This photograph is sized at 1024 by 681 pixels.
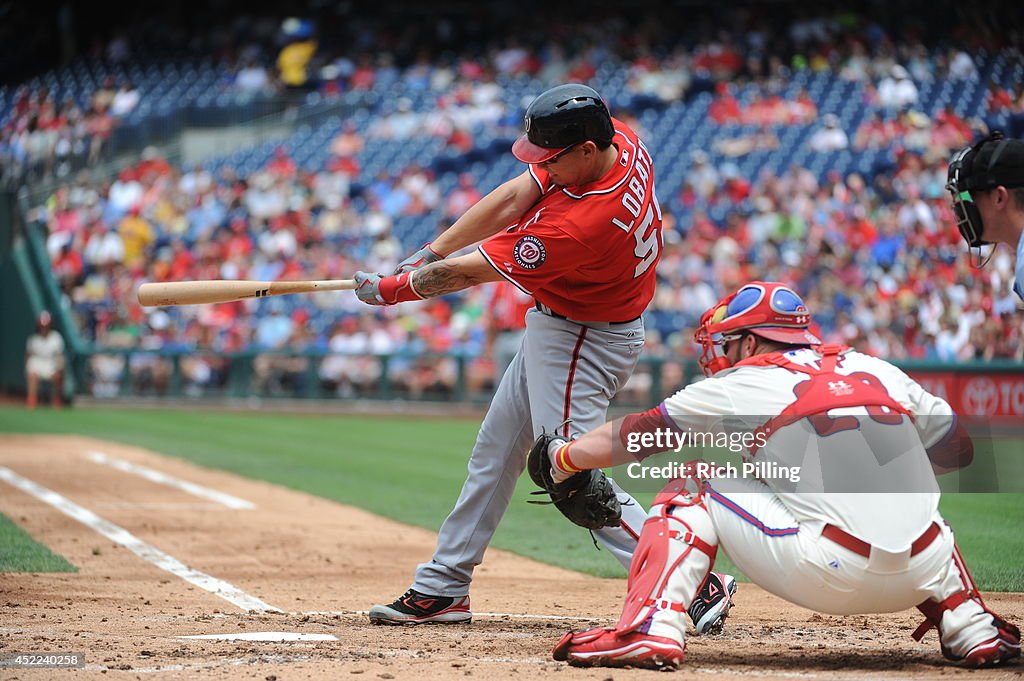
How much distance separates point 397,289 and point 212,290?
0.90m

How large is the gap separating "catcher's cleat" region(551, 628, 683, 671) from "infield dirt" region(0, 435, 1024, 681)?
0.04m

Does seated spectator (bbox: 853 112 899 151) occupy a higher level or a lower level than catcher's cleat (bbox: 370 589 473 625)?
higher

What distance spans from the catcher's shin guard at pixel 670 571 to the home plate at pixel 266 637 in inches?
44.4

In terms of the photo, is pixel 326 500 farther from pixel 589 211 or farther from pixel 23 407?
pixel 23 407

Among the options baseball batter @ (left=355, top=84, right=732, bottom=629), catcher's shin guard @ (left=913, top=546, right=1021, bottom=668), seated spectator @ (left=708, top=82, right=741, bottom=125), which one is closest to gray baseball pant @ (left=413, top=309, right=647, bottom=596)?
baseball batter @ (left=355, top=84, right=732, bottom=629)

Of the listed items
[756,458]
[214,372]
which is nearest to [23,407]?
[214,372]

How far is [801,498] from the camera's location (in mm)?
3365

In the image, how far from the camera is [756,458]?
3436 millimetres

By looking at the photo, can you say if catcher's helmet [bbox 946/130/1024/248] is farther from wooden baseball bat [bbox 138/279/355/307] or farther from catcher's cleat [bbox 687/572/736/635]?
wooden baseball bat [bbox 138/279/355/307]

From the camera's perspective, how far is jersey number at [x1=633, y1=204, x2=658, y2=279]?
4203mm

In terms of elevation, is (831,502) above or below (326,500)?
above

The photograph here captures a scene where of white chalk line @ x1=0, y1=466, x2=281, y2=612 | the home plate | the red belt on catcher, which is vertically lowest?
white chalk line @ x1=0, y1=466, x2=281, y2=612

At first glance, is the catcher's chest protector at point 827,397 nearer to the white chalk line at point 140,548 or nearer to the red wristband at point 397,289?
the red wristband at point 397,289

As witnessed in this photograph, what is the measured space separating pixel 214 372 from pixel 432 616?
1406cm
